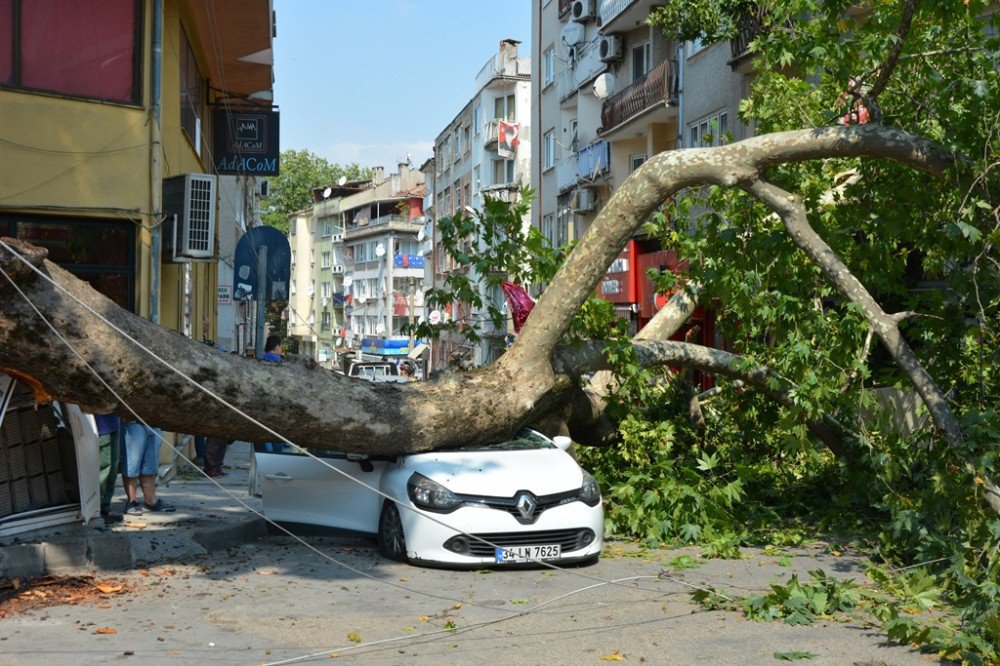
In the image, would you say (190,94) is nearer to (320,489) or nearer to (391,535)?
(320,489)

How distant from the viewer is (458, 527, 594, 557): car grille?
9617mm

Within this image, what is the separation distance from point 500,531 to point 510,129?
5439 cm

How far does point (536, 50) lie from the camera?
52.0 meters

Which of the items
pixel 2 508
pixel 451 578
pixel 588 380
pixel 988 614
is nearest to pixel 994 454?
pixel 988 614

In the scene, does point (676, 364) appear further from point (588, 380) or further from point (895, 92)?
point (895, 92)

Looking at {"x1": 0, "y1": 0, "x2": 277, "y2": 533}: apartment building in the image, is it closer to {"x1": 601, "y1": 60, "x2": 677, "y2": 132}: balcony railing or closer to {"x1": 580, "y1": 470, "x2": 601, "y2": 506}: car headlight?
{"x1": 580, "y1": 470, "x2": 601, "y2": 506}: car headlight

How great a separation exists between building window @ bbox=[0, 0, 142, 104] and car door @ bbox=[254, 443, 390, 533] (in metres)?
6.57

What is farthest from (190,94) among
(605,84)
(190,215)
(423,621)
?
(605,84)

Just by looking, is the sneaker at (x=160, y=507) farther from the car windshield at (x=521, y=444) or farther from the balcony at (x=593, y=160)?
the balcony at (x=593, y=160)

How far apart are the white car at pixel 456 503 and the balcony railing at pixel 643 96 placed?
77.2ft

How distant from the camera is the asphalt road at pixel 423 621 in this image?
6.90 meters

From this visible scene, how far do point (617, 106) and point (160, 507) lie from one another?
28.4 metres

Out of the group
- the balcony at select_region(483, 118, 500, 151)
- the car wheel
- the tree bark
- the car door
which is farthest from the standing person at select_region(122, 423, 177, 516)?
the balcony at select_region(483, 118, 500, 151)

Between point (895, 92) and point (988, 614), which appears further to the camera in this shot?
point (895, 92)
